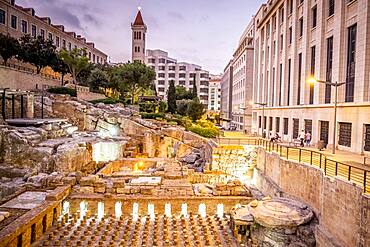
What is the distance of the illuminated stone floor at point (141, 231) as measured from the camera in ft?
38.0

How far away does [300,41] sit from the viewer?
2555 centimetres

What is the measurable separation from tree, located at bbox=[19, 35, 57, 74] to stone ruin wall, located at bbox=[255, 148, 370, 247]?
36.9 m

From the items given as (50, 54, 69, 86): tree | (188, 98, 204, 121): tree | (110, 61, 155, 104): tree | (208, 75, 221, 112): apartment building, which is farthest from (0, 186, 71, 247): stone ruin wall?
A: (208, 75, 221, 112): apartment building

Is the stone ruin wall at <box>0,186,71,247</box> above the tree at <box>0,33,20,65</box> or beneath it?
beneath

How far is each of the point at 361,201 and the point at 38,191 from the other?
14688 mm

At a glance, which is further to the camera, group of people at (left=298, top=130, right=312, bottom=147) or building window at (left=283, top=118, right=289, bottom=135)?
building window at (left=283, top=118, right=289, bottom=135)

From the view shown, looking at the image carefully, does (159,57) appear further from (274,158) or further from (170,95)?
(274,158)

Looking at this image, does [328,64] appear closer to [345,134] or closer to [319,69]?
[319,69]

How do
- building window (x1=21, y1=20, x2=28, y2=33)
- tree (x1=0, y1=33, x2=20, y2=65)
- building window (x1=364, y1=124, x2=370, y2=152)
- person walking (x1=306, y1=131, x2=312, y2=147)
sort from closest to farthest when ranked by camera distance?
building window (x1=364, y1=124, x2=370, y2=152)
person walking (x1=306, y1=131, x2=312, y2=147)
tree (x1=0, y1=33, x2=20, y2=65)
building window (x1=21, y1=20, x2=28, y2=33)

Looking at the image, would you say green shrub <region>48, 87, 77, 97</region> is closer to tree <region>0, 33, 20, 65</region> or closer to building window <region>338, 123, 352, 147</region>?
tree <region>0, 33, 20, 65</region>

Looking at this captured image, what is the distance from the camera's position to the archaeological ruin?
10781mm

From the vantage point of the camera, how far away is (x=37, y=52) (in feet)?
131

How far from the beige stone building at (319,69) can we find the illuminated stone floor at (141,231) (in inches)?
393

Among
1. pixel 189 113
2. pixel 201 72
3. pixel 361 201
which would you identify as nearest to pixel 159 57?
pixel 201 72
